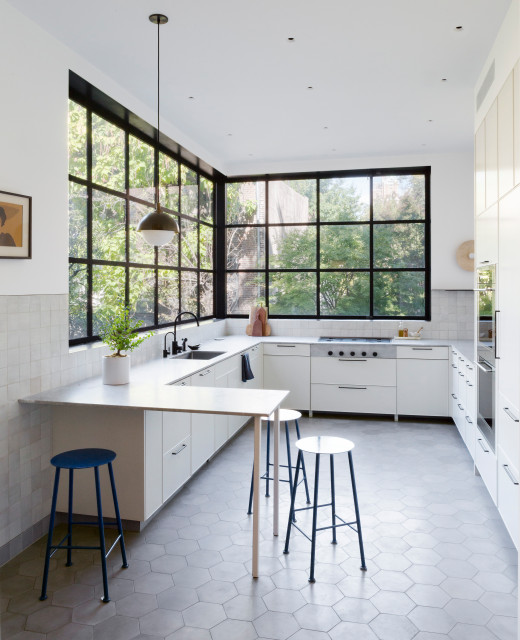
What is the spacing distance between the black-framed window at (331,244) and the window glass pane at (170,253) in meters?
1.53

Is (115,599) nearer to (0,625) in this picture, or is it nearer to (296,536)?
(0,625)

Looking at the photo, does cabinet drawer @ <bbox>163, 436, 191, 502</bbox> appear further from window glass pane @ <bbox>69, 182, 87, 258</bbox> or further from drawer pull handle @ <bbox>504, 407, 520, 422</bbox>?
drawer pull handle @ <bbox>504, 407, 520, 422</bbox>

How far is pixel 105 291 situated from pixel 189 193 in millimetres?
2262

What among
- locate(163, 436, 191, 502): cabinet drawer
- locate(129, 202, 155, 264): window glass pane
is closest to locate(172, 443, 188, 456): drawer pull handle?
locate(163, 436, 191, 502): cabinet drawer

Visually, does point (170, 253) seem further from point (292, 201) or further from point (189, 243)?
point (292, 201)

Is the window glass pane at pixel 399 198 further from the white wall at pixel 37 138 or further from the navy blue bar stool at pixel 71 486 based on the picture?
the navy blue bar stool at pixel 71 486

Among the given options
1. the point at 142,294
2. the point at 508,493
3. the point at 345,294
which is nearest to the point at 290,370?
the point at 345,294

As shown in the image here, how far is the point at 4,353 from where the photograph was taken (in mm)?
3029

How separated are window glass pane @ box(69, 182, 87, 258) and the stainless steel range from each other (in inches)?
123

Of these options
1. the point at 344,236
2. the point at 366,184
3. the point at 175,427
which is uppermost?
the point at 366,184

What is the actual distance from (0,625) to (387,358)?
4.64 metres

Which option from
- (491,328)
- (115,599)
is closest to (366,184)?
(491,328)

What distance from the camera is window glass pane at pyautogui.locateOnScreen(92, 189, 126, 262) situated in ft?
13.9

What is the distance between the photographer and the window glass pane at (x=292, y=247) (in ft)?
23.0
